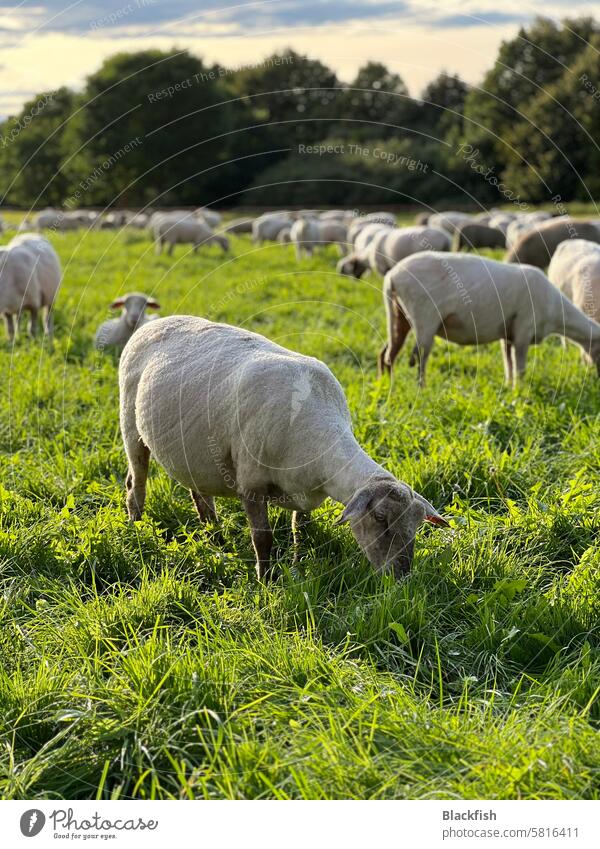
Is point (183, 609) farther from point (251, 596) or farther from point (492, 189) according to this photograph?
point (492, 189)

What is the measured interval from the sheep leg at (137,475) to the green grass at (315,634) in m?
0.13

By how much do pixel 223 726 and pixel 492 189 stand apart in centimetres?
4925

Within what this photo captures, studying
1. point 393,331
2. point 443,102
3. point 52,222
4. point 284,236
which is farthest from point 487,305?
point 443,102

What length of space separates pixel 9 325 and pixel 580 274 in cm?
776

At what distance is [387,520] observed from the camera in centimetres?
444

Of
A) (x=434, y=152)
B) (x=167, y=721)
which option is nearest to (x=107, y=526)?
(x=167, y=721)

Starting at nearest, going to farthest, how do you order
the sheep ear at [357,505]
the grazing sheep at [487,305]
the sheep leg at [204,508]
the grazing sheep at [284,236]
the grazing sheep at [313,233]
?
1. the sheep ear at [357,505]
2. the sheep leg at [204,508]
3. the grazing sheep at [487,305]
4. the grazing sheep at [313,233]
5. the grazing sheep at [284,236]

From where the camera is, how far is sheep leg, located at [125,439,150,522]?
228 inches

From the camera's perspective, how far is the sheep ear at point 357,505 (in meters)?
4.35

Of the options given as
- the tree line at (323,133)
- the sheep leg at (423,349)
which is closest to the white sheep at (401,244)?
the sheep leg at (423,349)

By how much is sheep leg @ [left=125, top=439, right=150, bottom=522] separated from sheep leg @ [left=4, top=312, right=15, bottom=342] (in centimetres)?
634

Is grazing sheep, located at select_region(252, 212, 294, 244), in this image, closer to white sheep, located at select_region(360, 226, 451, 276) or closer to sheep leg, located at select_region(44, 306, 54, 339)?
white sheep, located at select_region(360, 226, 451, 276)

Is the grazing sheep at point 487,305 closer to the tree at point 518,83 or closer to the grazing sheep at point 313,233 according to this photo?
the grazing sheep at point 313,233
